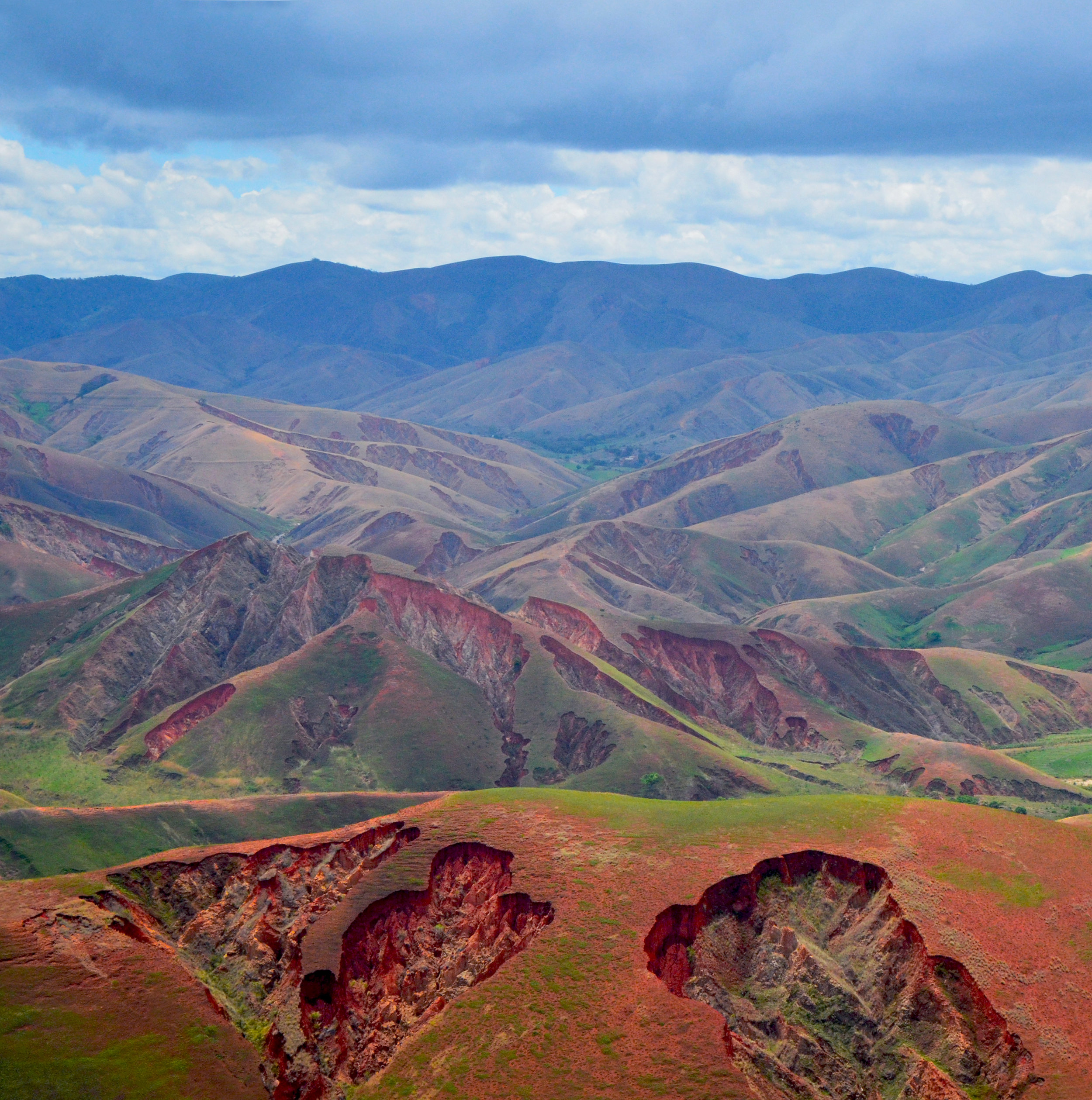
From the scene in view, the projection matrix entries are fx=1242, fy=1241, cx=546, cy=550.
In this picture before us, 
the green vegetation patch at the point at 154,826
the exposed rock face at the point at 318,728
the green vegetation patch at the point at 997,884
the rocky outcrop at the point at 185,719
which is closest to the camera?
the green vegetation patch at the point at 997,884

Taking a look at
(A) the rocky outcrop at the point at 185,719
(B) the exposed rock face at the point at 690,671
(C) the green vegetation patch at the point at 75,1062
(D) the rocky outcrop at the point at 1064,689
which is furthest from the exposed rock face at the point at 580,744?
(C) the green vegetation patch at the point at 75,1062

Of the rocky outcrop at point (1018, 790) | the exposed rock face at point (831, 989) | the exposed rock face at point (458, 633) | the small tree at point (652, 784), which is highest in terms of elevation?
the exposed rock face at point (831, 989)

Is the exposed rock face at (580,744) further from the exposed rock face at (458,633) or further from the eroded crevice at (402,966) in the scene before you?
the eroded crevice at (402,966)

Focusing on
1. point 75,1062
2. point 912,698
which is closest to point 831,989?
point 75,1062

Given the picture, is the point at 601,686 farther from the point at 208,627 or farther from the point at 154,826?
the point at 154,826

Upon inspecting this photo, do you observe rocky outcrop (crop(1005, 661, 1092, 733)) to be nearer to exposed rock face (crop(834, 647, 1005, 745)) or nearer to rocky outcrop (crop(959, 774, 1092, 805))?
exposed rock face (crop(834, 647, 1005, 745))

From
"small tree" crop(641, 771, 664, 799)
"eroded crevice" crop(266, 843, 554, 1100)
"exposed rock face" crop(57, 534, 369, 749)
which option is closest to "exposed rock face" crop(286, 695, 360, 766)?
"exposed rock face" crop(57, 534, 369, 749)

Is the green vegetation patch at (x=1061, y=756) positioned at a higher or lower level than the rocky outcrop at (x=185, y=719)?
lower
